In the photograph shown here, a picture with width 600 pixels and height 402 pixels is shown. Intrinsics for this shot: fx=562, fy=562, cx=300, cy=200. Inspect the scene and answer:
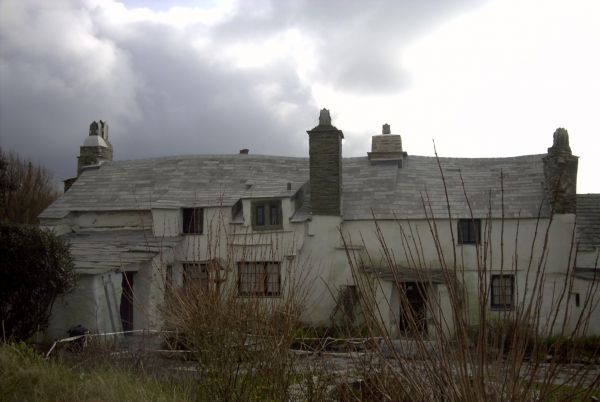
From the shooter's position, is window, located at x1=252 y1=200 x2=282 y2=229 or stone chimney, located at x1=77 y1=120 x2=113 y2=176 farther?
stone chimney, located at x1=77 y1=120 x2=113 y2=176

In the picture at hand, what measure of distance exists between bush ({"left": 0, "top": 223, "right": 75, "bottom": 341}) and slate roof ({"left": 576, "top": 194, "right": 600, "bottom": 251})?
16.4 meters

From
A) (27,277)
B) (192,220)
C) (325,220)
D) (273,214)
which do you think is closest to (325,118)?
(325,220)

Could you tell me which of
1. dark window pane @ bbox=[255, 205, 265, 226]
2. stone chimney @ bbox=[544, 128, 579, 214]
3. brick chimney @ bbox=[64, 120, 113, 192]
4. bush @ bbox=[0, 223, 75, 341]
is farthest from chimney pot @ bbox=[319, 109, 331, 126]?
brick chimney @ bbox=[64, 120, 113, 192]

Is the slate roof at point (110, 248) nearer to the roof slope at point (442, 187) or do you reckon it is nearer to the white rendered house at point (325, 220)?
the white rendered house at point (325, 220)

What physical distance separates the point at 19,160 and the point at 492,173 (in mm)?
37699

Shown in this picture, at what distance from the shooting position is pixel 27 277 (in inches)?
536

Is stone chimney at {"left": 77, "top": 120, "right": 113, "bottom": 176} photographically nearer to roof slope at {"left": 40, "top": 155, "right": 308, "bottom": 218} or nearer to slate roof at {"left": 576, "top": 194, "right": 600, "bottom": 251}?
roof slope at {"left": 40, "top": 155, "right": 308, "bottom": 218}

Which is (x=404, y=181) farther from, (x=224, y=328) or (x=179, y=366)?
(x=224, y=328)

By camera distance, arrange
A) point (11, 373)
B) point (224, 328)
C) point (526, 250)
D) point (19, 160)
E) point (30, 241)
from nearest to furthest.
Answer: point (224, 328) < point (11, 373) < point (30, 241) < point (526, 250) < point (19, 160)

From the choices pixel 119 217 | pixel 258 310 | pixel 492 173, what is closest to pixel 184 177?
pixel 119 217

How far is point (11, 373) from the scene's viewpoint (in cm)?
893

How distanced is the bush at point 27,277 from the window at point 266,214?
8.32m

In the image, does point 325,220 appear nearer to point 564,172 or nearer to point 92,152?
point 564,172

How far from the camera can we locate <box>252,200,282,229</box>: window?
21266mm
